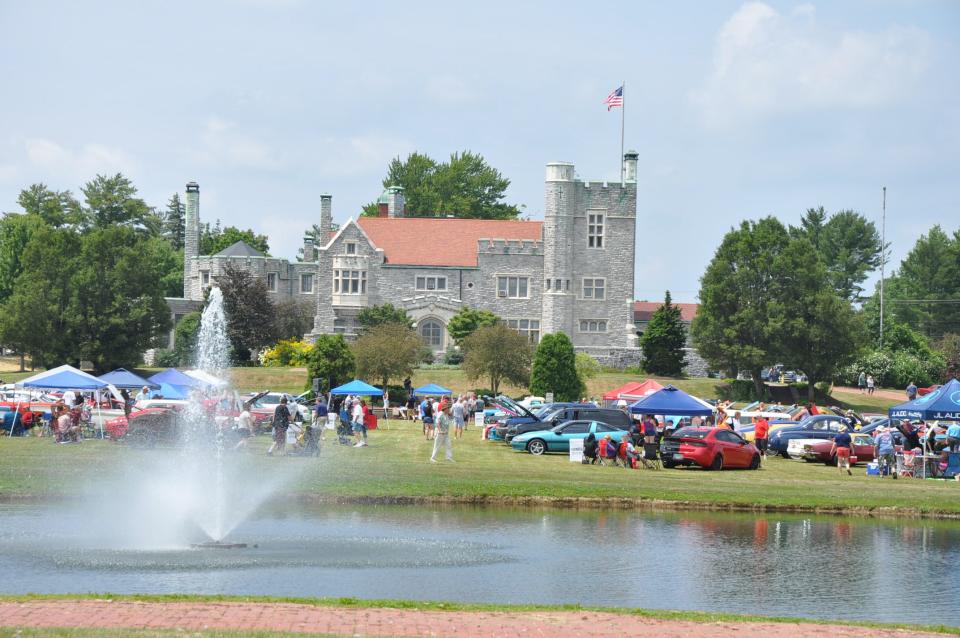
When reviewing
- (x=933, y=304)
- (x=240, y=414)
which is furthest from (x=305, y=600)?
(x=933, y=304)

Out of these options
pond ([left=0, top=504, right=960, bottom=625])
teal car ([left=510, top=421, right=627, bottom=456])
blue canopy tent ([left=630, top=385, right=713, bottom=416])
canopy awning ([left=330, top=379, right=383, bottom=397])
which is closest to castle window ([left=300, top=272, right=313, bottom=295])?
canopy awning ([left=330, top=379, right=383, bottom=397])

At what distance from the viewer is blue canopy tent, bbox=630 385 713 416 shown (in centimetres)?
4231

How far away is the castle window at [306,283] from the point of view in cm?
10006

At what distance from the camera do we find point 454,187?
120812 millimetres

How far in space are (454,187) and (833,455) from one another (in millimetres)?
83749

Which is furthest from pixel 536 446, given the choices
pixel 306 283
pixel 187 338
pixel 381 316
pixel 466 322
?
pixel 306 283

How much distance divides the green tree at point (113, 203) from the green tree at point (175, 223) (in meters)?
18.3

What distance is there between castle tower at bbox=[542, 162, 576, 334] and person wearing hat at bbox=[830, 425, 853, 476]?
50.3 metres

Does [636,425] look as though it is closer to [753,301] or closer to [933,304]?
[753,301]

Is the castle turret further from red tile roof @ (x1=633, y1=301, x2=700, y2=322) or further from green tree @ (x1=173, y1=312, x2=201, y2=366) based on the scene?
red tile roof @ (x1=633, y1=301, x2=700, y2=322)

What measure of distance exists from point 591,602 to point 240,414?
2646cm

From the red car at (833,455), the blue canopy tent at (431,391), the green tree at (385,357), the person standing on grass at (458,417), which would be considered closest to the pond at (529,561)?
the red car at (833,455)

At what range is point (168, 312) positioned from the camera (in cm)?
7956

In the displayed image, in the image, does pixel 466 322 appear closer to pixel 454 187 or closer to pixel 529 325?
pixel 529 325
